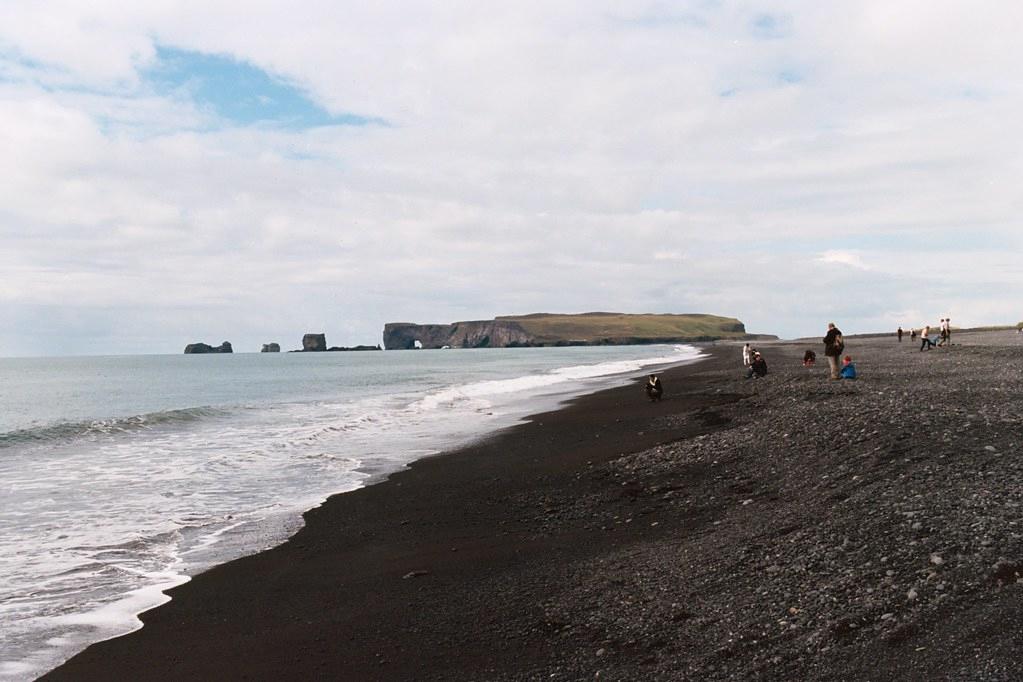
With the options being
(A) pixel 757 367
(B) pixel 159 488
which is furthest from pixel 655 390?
(B) pixel 159 488

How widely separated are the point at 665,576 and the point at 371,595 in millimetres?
3614

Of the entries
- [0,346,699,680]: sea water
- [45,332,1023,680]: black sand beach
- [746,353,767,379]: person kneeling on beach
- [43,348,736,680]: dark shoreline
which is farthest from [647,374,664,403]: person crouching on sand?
[45,332,1023,680]: black sand beach

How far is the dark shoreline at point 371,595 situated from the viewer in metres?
7.19

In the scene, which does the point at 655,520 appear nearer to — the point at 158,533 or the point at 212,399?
the point at 158,533

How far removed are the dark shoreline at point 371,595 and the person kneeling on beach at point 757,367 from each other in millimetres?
19295

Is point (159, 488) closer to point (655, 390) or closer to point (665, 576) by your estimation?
point (665, 576)

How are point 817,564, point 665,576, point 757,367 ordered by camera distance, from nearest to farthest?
point 817,564 → point 665,576 → point 757,367

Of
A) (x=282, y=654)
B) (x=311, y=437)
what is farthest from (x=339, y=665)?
(x=311, y=437)

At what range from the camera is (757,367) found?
33500 millimetres

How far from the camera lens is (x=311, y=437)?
27328mm

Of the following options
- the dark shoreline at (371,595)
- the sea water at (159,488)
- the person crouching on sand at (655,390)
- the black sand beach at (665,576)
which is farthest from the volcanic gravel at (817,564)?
Result: the person crouching on sand at (655,390)

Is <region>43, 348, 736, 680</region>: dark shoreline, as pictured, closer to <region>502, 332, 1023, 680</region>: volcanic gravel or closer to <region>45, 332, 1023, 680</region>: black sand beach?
<region>45, 332, 1023, 680</region>: black sand beach

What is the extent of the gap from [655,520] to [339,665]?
5.69m

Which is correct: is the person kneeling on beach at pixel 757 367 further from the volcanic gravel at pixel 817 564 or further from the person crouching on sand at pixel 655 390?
the volcanic gravel at pixel 817 564
